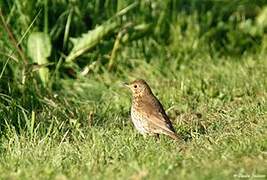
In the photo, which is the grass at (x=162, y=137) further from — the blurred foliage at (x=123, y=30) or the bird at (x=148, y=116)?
the blurred foliage at (x=123, y=30)

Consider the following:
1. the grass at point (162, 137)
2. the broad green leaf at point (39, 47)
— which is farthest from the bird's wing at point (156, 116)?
the broad green leaf at point (39, 47)

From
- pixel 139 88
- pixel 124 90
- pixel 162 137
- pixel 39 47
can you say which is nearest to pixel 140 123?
pixel 162 137

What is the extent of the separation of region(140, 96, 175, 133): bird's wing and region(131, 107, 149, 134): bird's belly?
50 millimetres

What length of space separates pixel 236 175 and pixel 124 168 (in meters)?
0.83

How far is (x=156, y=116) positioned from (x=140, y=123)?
169 mm

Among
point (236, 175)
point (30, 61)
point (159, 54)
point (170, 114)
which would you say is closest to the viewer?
point (236, 175)

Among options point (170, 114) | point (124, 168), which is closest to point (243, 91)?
point (170, 114)

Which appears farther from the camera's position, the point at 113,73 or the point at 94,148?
the point at 113,73

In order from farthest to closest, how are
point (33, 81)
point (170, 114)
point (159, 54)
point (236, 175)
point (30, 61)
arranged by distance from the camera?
point (159, 54) → point (30, 61) → point (33, 81) → point (170, 114) → point (236, 175)

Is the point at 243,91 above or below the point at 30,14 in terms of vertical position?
below

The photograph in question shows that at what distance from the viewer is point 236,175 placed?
590 cm

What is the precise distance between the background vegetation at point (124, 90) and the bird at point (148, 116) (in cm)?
10

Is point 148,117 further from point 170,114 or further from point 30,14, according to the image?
point 30,14

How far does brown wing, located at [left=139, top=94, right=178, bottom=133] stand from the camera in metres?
7.19
